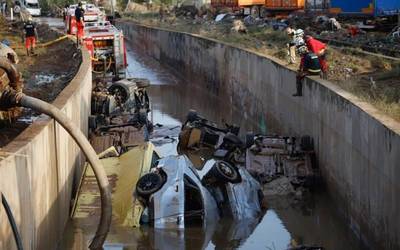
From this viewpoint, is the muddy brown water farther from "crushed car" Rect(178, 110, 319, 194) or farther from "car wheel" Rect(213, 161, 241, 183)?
"car wheel" Rect(213, 161, 241, 183)

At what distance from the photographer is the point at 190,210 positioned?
1342cm

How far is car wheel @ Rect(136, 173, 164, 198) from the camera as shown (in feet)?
43.0

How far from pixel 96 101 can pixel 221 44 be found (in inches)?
469

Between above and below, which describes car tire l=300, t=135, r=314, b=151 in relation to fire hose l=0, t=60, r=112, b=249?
below

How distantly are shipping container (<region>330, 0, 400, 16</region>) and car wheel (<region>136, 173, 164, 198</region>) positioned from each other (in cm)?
2581

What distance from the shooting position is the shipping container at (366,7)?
37062 mm

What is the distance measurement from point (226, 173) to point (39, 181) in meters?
4.71

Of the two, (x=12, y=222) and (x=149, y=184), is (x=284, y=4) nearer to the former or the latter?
(x=149, y=184)

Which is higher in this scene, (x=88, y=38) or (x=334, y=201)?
(x=88, y=38)

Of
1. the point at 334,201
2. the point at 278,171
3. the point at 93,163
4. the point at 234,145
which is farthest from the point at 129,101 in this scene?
the point at 93,163

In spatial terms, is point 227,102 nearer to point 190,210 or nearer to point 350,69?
point 350,69

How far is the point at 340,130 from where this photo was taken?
14.6 meters

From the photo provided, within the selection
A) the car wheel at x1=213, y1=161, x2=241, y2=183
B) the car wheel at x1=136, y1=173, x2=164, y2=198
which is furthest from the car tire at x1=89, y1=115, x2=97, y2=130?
the car wheel at x1=136, y1=173, x2=164, y2=198

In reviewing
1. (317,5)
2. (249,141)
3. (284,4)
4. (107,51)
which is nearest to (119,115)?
(249,141)
